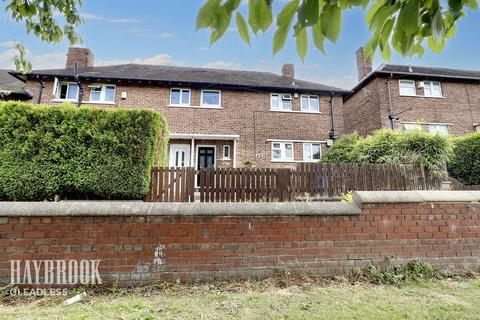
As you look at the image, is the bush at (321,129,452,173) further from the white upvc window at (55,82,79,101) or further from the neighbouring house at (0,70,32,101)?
the neighbouring house at (0,70,32,101)

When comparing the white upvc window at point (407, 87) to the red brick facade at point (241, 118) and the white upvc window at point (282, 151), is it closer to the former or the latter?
the red brick facade at point (241, 118)

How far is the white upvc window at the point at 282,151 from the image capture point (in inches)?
571

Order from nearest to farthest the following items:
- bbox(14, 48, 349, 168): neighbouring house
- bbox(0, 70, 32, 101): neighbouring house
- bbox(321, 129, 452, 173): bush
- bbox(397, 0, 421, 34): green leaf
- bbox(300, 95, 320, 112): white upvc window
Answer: bbox(397, 0, 421, 34): green leaf, bbox(321, 129, 452, 173): bush, bbox(0, 70, 32, 101): neighbouring house, bbox(14, 48, 349, 168): neighbouring house, bbox(300, 95, 320, 112): white upvc window

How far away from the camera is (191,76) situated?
1566 centimetres

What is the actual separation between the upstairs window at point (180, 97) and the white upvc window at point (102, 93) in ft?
9.98

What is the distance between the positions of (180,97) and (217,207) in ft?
39.4

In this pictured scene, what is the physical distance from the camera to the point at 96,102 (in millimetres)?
13602

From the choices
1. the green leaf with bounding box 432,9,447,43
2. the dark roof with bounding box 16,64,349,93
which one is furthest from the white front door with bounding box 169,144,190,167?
the green leaf with bounding box 432,9,447,43

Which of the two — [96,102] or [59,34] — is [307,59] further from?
[96,102]

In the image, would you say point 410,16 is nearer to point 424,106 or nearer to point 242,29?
point 242,29

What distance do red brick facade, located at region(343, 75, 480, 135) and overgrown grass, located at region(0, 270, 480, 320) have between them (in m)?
13.8

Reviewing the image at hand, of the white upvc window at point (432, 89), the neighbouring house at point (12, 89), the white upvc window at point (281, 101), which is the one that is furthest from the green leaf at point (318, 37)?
the white upvc window at point (432, 89)

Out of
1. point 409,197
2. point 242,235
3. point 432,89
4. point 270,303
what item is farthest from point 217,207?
point 432,89

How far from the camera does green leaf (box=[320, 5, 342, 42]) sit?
1.30m
